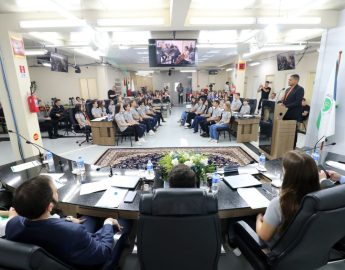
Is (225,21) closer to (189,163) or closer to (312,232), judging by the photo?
(189,163)

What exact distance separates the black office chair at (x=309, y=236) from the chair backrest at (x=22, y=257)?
1234mm

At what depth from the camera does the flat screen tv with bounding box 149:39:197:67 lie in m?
4.39

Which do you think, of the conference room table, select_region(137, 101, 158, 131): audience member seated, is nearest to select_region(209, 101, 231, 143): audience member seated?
select_region(137, 101, 158, 131): audience member seated

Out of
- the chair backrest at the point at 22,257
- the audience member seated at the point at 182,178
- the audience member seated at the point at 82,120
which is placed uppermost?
the audience member seated at the point at 182,178

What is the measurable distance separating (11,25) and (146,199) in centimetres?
415

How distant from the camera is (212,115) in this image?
665 centimetres

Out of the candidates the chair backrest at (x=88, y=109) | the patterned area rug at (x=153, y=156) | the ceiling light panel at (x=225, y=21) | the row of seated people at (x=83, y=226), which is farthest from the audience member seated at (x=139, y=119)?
the row of seated people at (x=83, y=226)

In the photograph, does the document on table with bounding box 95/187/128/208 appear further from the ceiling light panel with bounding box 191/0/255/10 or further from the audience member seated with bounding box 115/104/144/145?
the audience member seated with bounding box 115/104/144/145

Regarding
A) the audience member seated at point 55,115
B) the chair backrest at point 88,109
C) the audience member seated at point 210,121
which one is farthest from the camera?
the audience member seated at point 55,115

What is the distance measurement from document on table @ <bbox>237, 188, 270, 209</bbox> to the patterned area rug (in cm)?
217

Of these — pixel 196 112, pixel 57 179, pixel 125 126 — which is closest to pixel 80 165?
pixel 57 179

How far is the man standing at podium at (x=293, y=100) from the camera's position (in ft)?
12.7

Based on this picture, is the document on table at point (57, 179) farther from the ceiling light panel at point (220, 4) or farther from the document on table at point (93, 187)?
the ceiling light panel at point (220, 4)

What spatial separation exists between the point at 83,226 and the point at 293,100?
13.5 ft
